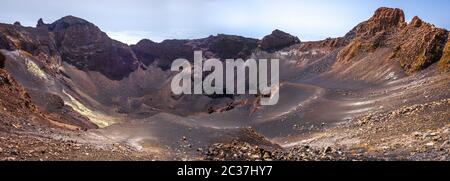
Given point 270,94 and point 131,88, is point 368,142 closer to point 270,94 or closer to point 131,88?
point 270,94

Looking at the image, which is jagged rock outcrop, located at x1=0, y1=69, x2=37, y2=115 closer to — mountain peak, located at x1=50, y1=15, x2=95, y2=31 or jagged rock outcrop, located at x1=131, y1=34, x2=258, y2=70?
mountain peak, located at x1=50, y1=15, x2=95, y2=31

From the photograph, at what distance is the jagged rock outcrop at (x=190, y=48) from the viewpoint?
161 meters

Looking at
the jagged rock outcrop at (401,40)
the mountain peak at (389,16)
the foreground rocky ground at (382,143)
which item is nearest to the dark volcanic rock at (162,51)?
the jagged rock outcrop at (401,40)

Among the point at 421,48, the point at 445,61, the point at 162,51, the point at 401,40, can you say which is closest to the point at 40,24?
the point at 162,51

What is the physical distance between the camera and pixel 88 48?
149m

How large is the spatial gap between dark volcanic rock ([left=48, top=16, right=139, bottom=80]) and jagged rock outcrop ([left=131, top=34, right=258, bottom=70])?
14.4 meters

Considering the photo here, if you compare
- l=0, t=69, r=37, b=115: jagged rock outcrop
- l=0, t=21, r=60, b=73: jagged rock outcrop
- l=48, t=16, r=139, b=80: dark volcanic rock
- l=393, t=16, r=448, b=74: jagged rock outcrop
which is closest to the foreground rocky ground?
l=0, t=69, r=37, b=115: jagged rock outcrop

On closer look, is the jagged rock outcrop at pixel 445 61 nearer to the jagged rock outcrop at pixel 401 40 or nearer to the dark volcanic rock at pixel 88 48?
the jagged rock outcrop at pixel 401 40

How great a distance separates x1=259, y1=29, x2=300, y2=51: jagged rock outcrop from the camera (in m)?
147

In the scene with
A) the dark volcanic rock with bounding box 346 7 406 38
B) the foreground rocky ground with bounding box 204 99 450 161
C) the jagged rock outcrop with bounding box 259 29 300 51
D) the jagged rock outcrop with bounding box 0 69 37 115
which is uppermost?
the dark volcanic rock with bounding box 346 7 406 38

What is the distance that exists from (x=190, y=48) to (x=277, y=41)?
37348 mm
